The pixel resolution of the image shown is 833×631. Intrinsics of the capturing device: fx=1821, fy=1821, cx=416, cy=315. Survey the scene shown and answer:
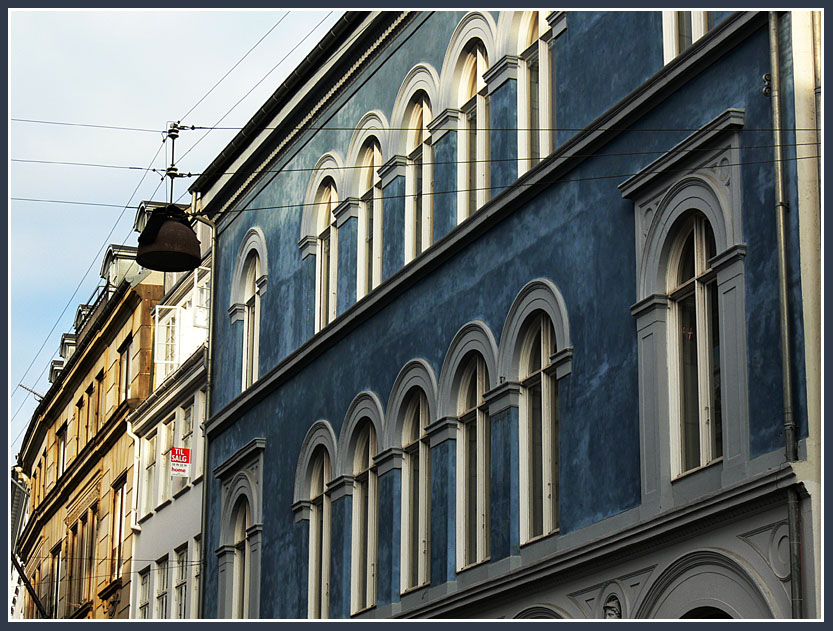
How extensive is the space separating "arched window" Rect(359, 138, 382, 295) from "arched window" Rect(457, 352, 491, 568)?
12.8 ft

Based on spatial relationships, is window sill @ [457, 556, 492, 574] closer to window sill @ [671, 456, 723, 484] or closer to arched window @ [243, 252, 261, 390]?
window sill @ [671, 456, 723, 484]

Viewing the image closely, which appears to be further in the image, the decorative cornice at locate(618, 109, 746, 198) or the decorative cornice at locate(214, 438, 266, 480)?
the decorative cornice at locate(214, 438, 266, 480)

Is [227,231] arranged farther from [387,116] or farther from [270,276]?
[387,116]

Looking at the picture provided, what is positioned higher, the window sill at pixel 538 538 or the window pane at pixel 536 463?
the window pane at pixel 536 463

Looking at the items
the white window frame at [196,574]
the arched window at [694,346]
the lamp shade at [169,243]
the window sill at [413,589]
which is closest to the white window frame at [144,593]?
the white window frame at [196,574]

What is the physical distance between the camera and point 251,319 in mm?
33312

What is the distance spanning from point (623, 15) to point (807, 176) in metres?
4.45

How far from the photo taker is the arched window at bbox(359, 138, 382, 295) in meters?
27.6

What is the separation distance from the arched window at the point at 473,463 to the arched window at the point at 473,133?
2328mm

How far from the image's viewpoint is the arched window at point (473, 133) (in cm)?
2448

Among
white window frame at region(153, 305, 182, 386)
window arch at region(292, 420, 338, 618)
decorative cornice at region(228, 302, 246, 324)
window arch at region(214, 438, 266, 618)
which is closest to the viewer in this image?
window arch at region(292, 420, 338, 618)

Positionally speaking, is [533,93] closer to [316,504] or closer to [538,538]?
[538,538]

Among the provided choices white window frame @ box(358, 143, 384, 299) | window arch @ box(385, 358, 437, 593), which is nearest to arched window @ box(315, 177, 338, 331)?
white window frame @ box(358, 143, 384, 299)

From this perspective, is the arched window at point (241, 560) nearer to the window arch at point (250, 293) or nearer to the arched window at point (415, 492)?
the window arch at point (250, 293)
